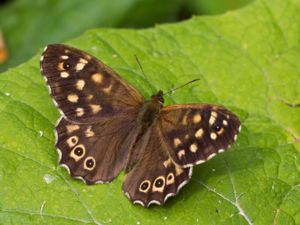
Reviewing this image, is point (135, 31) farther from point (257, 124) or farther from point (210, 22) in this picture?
point (257, 124)

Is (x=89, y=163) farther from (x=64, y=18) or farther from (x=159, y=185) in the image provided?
(x=64, y=18)

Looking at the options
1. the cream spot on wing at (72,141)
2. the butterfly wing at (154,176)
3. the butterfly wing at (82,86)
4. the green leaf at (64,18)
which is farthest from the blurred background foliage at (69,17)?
the butterfly wing at (154,176)

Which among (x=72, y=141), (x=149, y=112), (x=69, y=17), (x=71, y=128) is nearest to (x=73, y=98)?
(x=71, y=128)

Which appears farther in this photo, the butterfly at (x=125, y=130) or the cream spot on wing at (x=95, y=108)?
the cream spot on wing at (x=95, y=108)

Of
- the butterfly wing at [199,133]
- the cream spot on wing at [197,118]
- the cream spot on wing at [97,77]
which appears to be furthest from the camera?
the cream spot on wing at [97,77]

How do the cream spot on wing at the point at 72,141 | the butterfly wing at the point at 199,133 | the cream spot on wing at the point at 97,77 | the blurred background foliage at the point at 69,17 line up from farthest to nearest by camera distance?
the blurred background foliage at the point at 69,17 < the cream spot on wing at the point at 97,77 < the cream spot on wing at the point at 72,141 < the butterfly wing at the point at 199,133

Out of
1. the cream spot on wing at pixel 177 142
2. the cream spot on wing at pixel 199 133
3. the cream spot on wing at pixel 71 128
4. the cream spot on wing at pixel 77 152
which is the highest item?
the cream spot on wing at pixel 199 133

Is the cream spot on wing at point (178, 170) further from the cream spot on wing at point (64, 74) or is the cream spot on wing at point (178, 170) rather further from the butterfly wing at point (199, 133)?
the cream spot on wing at point (64, 74)
